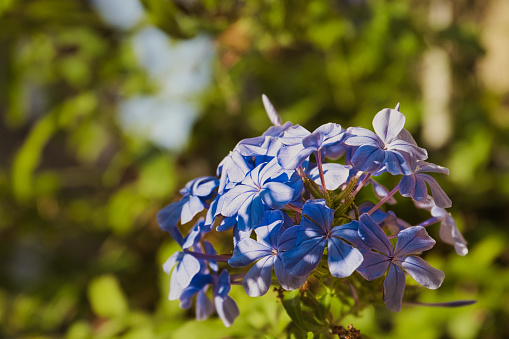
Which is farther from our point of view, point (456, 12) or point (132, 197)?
point (456, 12)

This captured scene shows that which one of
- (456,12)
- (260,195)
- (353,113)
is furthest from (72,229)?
(456,12)

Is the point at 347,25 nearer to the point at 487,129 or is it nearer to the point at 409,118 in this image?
the point at 409,118

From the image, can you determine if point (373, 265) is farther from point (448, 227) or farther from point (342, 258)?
point (448, 227)

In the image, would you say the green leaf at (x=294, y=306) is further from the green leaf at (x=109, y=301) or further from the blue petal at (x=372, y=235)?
the green leaf at (x=109, y=301)

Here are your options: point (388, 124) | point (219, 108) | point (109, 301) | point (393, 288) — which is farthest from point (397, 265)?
point (219, 108)

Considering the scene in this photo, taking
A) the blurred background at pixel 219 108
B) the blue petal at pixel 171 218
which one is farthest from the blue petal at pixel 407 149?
the blurred background at pixel 219 108

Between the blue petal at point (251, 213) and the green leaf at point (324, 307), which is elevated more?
the blue petal at point (251, 213)
